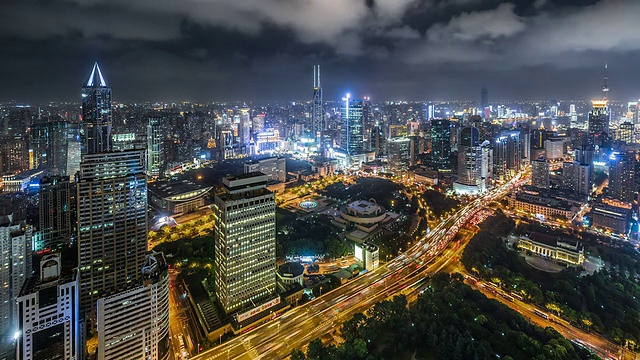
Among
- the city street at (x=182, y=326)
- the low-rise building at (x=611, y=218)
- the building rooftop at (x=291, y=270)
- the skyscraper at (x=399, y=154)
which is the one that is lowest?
the city street at (x=182, y=326)

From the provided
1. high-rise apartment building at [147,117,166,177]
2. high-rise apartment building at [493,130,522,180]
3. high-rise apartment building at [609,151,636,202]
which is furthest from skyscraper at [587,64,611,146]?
high-rise apartment building at [147,117,166,177]

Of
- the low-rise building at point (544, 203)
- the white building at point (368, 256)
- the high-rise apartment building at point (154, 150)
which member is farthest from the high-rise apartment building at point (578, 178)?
the high-rise apartment building at point (154, 150)

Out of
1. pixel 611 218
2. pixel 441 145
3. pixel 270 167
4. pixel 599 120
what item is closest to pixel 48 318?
pixel 270 167

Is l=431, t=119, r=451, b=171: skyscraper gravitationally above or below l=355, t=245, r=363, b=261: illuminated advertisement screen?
above

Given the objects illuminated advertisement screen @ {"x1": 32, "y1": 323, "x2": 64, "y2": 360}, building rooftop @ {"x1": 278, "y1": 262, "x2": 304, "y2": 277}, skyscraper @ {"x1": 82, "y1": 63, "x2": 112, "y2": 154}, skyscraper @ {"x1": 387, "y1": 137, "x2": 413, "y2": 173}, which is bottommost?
building rooftop @ {"x1": 278, "y1": 262, "x2": 304, "y2": 277}

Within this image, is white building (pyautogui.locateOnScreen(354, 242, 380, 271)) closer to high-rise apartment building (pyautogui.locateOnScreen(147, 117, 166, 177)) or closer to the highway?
the highway

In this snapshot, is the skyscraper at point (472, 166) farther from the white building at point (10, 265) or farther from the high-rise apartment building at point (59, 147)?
the high-rise apartment building at point (59, 147)

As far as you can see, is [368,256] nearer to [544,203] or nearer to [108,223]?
[108,223]
